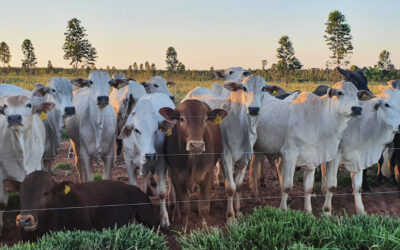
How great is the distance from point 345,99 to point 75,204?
3.99 meters

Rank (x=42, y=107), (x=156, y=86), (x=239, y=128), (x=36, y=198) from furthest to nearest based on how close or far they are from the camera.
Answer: (x=156, y=86) < (x=239, y=128) < (x=42, y=107) < (x=36, y=198)

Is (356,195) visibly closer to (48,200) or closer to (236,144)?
(236,144)

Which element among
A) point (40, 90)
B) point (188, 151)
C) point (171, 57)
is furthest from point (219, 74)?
point (171, 57)

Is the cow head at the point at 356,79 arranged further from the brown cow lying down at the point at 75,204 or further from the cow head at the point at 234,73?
the brown cow lying down at the point at 75,204

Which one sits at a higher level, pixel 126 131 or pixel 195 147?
pixel 126 131

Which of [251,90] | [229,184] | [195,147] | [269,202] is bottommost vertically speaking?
[269,202]

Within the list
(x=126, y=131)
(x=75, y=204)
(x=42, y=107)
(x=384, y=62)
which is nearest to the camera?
(x=75, y=204)

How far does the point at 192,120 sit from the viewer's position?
4.88 m

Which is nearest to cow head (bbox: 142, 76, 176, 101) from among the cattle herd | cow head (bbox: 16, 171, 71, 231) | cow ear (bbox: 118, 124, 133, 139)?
the cattle herd

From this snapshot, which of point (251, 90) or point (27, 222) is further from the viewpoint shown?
→ point (251, 90)

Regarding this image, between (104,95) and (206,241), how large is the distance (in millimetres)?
3568

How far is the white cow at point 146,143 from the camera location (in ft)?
16.6

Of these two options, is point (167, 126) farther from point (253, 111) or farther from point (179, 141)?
point (253, 111)

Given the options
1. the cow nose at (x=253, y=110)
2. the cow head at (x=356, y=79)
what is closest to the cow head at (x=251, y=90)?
the cow nose at (x=253, y=110)
